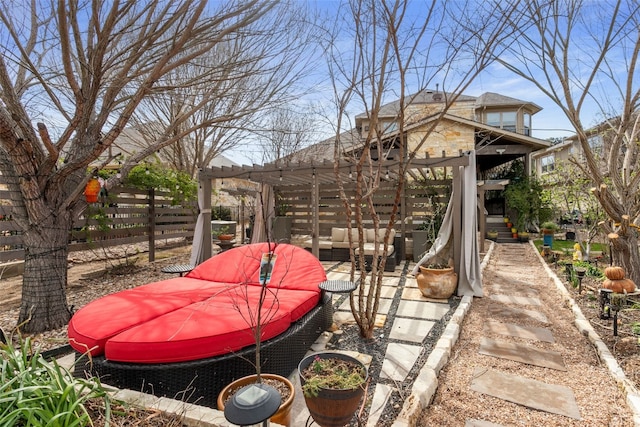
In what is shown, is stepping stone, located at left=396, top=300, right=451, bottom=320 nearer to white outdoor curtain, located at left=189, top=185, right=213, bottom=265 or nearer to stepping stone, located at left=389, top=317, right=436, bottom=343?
stepping stone, located at left=389, top=317, right=436, bottom=343

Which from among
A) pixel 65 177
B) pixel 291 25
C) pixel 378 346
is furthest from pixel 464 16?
pixel 65 177

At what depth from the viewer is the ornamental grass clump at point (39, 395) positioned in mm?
1262

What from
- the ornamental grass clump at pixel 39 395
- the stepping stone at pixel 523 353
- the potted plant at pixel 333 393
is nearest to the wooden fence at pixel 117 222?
the ornamental grass clump at pixel 39 395

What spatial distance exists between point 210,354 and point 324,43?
10.3 ft

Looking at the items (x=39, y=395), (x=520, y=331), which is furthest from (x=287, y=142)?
(x=39, y=395)

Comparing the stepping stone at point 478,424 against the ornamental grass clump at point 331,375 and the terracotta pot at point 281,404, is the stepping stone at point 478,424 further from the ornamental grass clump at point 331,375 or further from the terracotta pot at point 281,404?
the terracotta pot at point 281,404

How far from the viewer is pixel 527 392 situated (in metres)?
2.52

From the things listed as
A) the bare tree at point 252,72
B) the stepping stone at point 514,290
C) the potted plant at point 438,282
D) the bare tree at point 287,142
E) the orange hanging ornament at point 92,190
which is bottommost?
the stepping stone at point 514,290

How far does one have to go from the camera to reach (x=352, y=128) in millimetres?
3547

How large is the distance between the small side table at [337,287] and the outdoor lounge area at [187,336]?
0.11 meters

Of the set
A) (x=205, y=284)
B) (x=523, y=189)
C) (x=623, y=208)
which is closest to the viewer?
(x=205, y=284)

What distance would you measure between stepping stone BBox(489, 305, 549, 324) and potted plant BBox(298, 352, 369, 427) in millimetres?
3156

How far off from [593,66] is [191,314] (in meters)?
6.15

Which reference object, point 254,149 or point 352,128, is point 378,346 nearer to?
point 352,128
